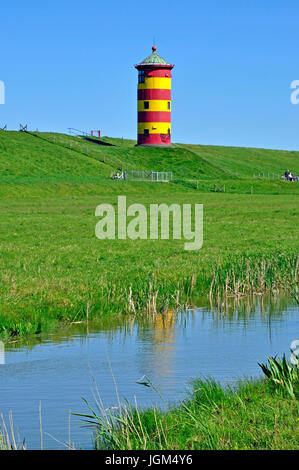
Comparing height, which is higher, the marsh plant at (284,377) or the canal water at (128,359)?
the marsh plant at (284,377)

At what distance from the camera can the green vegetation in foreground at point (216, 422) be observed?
10562 mm

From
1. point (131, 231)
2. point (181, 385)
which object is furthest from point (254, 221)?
point (181, 385)

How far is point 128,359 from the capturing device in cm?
1720

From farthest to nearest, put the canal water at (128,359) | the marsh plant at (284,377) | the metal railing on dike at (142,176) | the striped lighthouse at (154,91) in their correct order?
the striped lighthouse at (154,91) < the metal railing on dike at (142,176) < the canal water at (128,359) < the marsh plant at (284,377)

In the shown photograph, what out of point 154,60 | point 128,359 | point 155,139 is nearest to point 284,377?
point 128,359

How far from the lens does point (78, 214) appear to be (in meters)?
54.8

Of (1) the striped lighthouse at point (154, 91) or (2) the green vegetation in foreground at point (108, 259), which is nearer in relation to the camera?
(2) the green vegetation in foreground at point (108, 259)

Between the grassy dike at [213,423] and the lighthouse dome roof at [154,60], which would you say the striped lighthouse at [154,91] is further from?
the grassy dike at [213,423]

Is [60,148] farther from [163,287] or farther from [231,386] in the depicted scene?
[231,386]

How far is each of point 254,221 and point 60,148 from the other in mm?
78148

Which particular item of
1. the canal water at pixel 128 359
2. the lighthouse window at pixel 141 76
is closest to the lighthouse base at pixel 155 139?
the lighthouse window at pixel 141 76

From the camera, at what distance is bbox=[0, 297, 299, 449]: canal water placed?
13.4m

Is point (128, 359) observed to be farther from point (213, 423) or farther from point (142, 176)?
point (142, 176)

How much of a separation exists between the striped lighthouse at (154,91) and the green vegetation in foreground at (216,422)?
385ft
